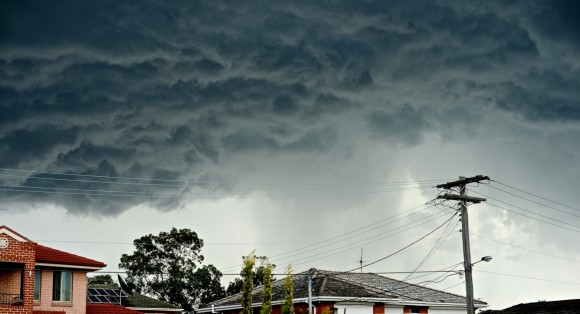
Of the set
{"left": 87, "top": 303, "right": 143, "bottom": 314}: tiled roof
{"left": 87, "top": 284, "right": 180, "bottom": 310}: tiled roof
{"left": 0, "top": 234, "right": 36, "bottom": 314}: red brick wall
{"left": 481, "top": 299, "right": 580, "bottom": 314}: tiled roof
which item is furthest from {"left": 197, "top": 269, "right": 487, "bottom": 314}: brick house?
{"left": 0, "top": 234, "right": 36, "bottom": 314}: red brick wall

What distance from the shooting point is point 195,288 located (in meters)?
96.8

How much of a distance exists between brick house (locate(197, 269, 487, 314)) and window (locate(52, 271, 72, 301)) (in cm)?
1499

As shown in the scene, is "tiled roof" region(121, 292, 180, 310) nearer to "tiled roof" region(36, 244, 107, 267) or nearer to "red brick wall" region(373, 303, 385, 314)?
"tiled roof" region(36, 244, 107, 267)

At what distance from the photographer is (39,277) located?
4734 centimetres

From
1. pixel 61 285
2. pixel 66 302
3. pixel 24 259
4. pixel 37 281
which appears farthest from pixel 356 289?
pixel 24 259

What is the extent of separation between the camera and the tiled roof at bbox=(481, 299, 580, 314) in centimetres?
5117

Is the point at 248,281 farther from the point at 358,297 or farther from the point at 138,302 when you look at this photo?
the point at 138,302

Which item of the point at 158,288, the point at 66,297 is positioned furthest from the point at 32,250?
the point at 158,288

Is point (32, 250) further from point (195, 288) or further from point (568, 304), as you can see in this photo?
point (195, 288)

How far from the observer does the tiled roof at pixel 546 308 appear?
51.2 m

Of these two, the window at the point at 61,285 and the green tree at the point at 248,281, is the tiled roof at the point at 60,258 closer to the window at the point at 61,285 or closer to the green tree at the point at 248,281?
the window at the point at 61,285

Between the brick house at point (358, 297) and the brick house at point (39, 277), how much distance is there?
47.6 feet

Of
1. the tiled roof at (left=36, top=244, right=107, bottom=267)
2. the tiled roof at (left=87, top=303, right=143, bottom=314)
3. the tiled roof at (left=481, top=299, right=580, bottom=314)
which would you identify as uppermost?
the tiled roof at (left=36, top=244, right=107, bottom=267)

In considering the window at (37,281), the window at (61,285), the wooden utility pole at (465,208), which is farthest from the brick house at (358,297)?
the window at (37,281)
